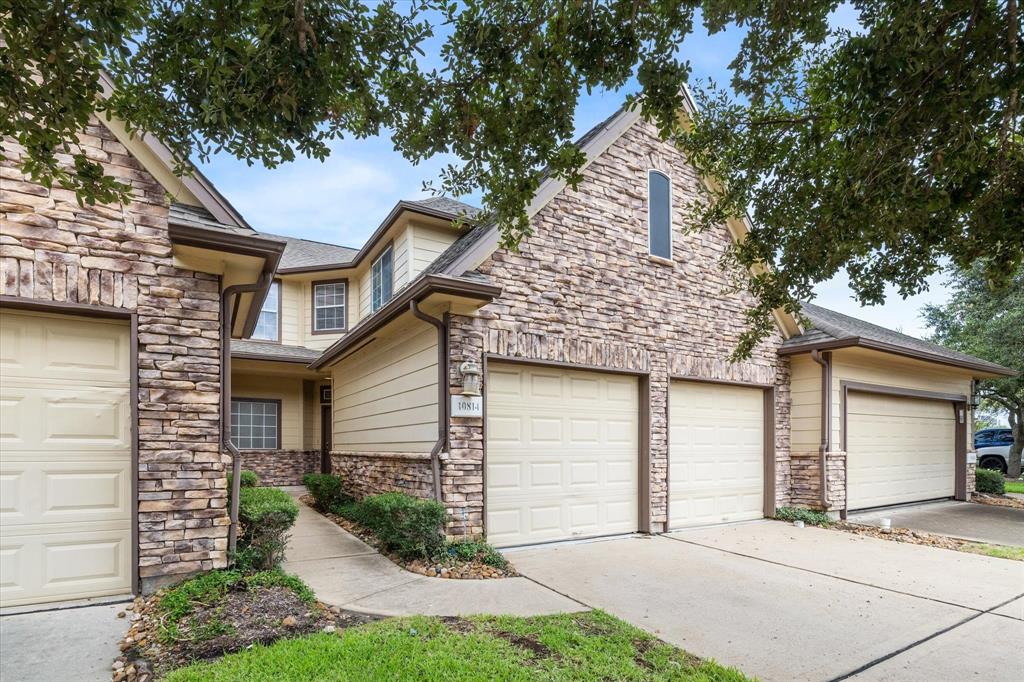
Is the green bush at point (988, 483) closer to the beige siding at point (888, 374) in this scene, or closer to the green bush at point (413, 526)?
the beige siding at point (888, 374)

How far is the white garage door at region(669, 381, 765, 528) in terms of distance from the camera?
30.7 ft

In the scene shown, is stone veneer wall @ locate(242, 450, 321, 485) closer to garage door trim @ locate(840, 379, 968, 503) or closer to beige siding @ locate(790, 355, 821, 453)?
beige siding @ locate(790, 355, 821, 453)

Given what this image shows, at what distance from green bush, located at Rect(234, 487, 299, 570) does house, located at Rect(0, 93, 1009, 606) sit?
10.5 inches

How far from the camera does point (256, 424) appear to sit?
14625 millimetres

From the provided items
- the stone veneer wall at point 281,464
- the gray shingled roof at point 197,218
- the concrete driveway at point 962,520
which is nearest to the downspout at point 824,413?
the concrete driveway at point 962,520

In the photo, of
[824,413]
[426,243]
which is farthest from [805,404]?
[426,243]

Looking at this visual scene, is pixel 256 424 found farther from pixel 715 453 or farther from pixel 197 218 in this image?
pixel 715 453

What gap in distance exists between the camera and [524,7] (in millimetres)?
4141

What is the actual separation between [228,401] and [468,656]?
3488mm

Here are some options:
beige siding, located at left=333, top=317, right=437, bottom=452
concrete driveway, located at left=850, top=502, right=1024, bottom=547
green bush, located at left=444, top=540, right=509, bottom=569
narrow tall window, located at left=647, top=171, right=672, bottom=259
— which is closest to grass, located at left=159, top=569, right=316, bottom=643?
green bush, located at left=444, top=540, right=509, bottom=569

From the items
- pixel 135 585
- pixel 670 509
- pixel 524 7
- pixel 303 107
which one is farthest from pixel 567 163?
pixel 670 509

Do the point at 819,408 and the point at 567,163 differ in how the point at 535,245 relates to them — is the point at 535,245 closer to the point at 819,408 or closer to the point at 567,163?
the point at 567,163

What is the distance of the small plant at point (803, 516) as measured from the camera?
10.1m

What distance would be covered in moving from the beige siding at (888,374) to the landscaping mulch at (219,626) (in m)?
9.23
